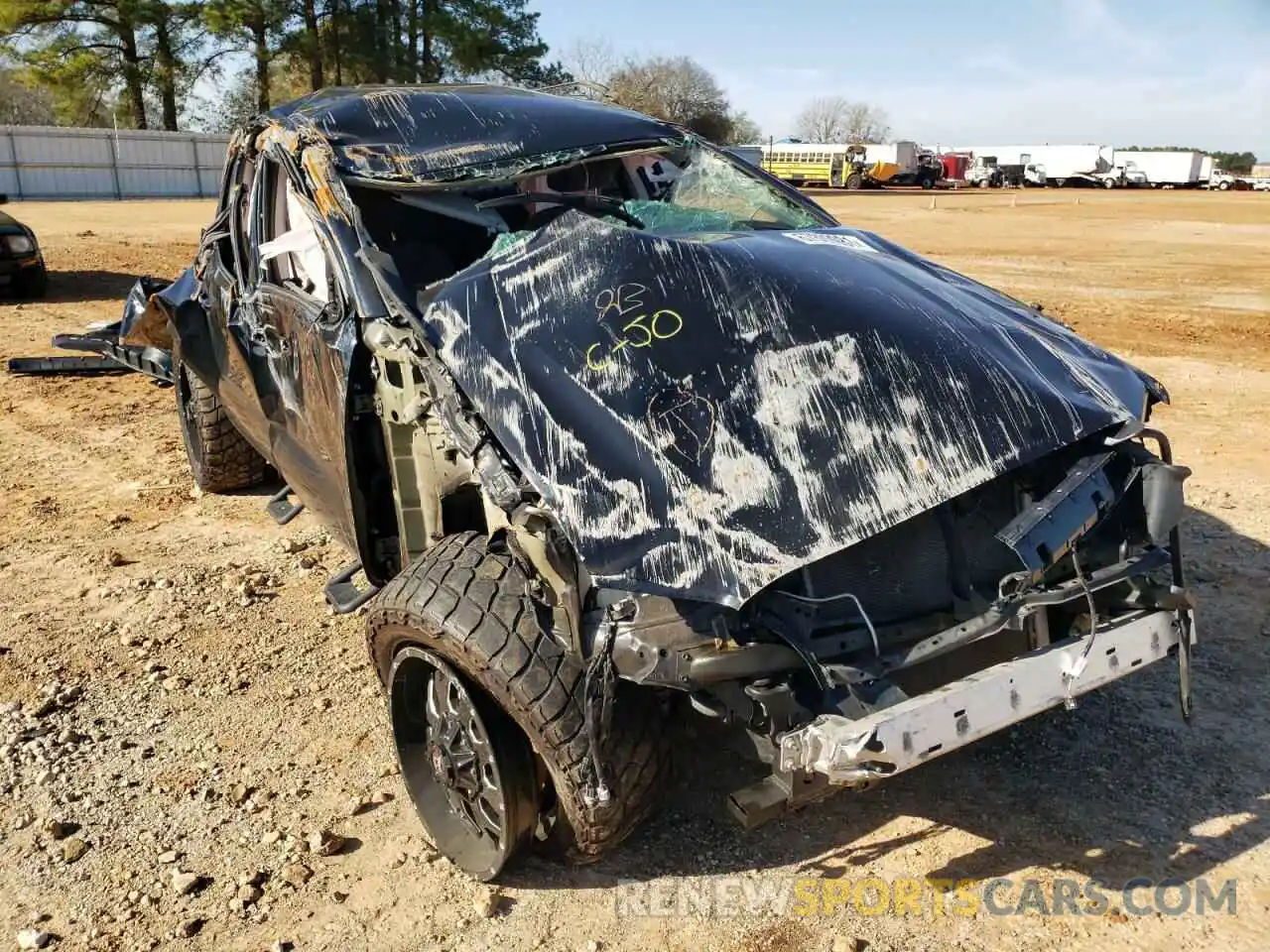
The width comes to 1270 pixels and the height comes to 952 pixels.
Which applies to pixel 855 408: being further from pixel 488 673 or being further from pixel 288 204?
pixel 288 204

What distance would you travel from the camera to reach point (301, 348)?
3.65m

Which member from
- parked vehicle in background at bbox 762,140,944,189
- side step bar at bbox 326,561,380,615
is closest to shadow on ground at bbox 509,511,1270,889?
side step bar at bbox 326,561,380,615

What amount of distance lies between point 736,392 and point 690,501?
1.27 ft

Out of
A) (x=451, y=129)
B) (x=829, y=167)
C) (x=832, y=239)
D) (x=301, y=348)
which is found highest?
(x=829, y=167)

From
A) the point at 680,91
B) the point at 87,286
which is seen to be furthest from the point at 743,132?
the point at 87,286

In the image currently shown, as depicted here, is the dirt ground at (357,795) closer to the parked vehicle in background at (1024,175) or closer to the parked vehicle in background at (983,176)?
the parked vehicle in background at (983,176)

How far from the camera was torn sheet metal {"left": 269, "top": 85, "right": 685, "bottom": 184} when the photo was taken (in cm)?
367

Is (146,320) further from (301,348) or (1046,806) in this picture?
(1046,806)

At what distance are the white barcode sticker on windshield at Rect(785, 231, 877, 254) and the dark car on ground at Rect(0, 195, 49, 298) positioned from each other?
36.6 ft

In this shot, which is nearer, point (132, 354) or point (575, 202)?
point (575, 202)

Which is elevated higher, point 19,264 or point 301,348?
point 301,348

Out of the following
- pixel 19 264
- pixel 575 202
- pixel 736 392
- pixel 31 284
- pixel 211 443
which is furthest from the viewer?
A: pixel 31 284

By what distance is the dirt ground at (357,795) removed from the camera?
2.66m

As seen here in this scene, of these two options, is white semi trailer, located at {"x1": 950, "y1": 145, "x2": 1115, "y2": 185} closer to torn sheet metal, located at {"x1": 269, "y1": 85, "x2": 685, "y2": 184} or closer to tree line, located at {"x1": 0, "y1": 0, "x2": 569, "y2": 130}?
tree line, located at {"x1": 0, "y1": 0, "x2": 569, "y2": 130}
